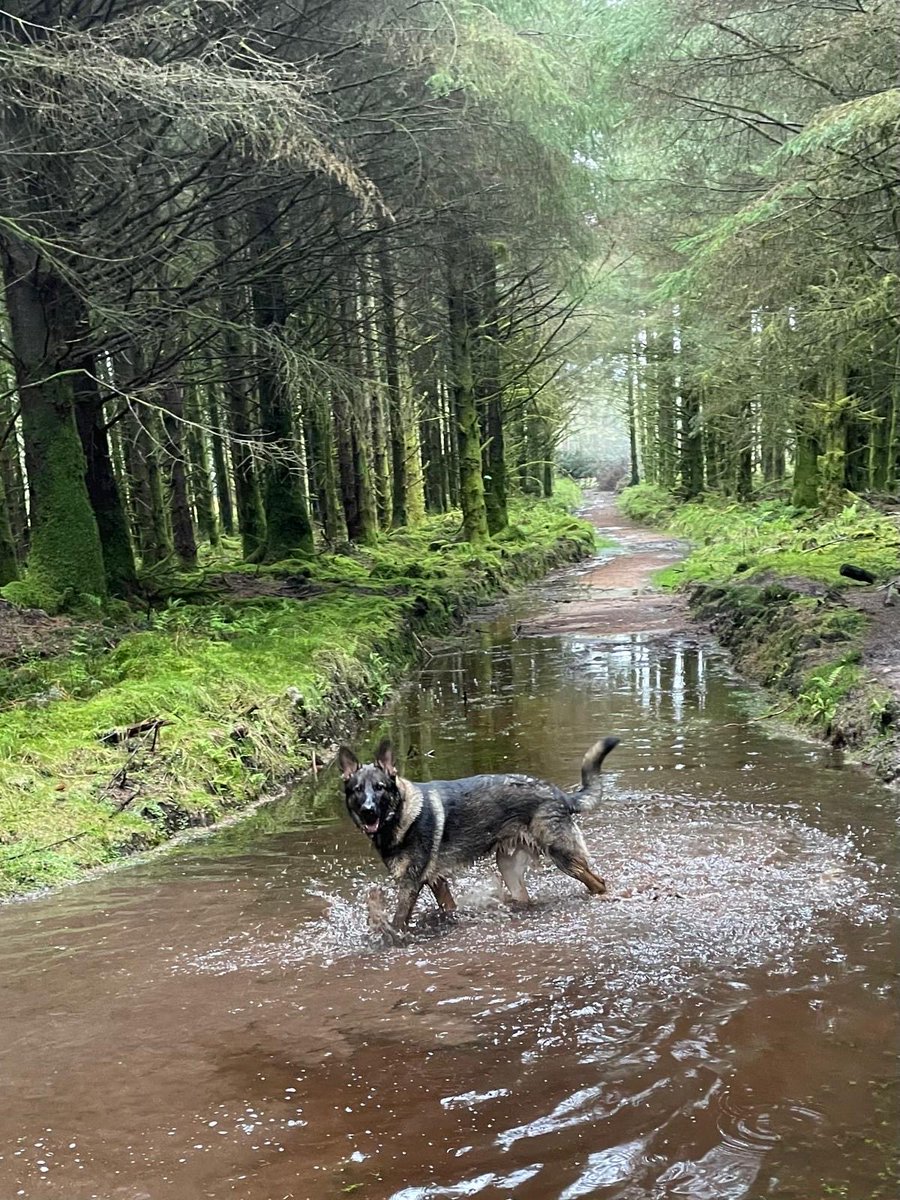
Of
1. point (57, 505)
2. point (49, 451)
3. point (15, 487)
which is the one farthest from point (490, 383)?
point (57, 505)

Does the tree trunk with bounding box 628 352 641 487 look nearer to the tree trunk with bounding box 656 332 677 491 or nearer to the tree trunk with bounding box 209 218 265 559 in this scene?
the tree trunk with bounding box 656 332 677 491

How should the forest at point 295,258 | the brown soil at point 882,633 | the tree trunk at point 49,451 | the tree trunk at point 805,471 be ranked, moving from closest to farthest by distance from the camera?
the forest at point 295,258 < the brown soil at point 882,633 < the tree trunk at point 49,451 < the tree trunk at point 805,471

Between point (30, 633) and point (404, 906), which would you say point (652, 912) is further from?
point (30, 633)

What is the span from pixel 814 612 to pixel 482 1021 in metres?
9.43

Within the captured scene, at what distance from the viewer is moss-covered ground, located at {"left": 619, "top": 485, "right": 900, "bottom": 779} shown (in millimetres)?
8664

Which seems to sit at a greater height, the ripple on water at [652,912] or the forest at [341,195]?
the forest at [341,195]

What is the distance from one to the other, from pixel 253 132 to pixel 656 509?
3805 cm

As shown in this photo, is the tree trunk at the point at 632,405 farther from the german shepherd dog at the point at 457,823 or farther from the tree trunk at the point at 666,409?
the german shepherd dog at the point at 457,823

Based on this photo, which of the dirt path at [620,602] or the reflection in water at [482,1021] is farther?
the dirt path at [620,602]

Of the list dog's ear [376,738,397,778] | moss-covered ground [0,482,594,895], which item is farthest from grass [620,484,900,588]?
dog's ear [376,738,397,778]

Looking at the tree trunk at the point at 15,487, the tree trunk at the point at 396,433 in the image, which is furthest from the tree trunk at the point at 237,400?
the tree trunk at the point at 15,487

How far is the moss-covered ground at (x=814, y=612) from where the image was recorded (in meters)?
8.66

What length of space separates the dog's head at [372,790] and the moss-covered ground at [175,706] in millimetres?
2446

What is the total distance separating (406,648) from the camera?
14.6 metres
